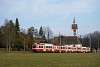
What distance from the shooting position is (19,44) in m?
96.4

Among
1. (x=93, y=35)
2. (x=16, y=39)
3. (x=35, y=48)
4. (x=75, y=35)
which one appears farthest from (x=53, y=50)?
(x=93, y=35)

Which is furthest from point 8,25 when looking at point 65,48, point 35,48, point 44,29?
point 44,29

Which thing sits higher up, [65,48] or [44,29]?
[44,29]

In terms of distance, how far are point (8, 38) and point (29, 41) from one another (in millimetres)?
16532

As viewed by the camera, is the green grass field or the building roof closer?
the green grass field

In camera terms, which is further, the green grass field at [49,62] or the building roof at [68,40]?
the building roof at [68,40]

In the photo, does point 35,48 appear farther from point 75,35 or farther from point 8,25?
point 75,35

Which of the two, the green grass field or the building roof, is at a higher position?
the building roof

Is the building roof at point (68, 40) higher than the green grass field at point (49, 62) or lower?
higher

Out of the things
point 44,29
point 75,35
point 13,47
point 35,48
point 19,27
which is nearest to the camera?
point 35,48

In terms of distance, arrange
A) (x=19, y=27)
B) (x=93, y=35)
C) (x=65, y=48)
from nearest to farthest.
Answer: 1. (x=65, y=48)
2. (x=19, y=27)
3. (x=93, y=35)

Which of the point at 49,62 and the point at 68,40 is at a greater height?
the point at 68,40

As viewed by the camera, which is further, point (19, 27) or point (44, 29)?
point (44, 29)

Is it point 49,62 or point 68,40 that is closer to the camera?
point 49,62
